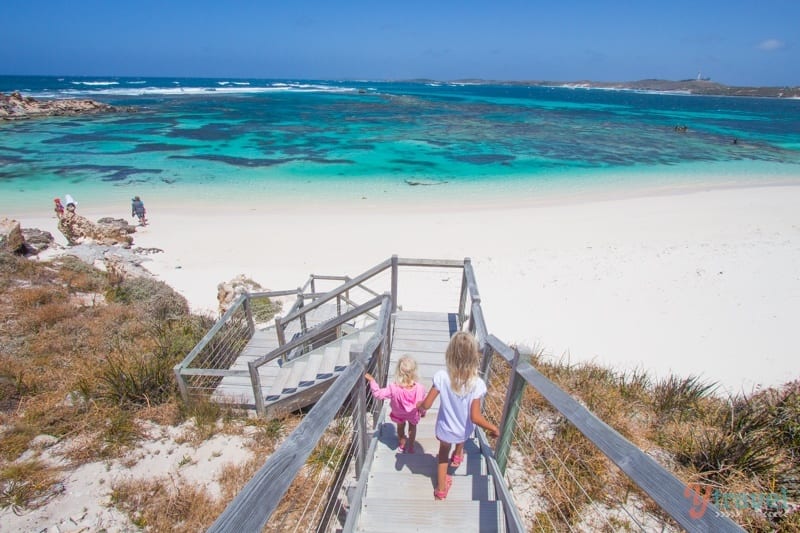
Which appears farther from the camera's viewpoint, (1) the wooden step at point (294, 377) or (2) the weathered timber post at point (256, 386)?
(1) the wooden step at point (294, 377)

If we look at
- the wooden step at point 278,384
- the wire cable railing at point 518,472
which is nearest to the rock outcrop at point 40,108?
the wooden step at point 278,384

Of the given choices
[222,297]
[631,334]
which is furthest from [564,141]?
[222,297]

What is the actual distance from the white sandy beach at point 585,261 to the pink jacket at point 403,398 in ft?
17.2

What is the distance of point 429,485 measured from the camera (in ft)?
10.9

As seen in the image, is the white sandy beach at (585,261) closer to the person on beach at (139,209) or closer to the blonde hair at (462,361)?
the person on beach at (139,209)

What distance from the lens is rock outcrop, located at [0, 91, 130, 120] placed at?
156 feet

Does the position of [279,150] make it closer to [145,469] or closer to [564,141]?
[564,141]

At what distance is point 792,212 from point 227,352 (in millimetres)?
24415

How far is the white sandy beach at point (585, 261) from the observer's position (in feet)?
27.2

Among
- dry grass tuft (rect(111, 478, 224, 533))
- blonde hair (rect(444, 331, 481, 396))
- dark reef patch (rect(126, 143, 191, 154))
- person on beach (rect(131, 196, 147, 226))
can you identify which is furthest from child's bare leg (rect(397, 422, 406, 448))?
dark reef patch (rect(126, 143, 191, 154))

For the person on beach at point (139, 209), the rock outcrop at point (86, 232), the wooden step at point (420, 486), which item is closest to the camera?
the wooden step at point (420, 486)

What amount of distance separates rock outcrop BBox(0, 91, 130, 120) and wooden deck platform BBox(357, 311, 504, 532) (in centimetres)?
6505

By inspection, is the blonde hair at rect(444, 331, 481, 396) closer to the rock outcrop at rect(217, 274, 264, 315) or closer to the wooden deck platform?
the wooden deck platform

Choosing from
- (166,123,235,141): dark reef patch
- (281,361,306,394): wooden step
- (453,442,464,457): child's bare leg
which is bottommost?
(281,361,306,394): wooden step
